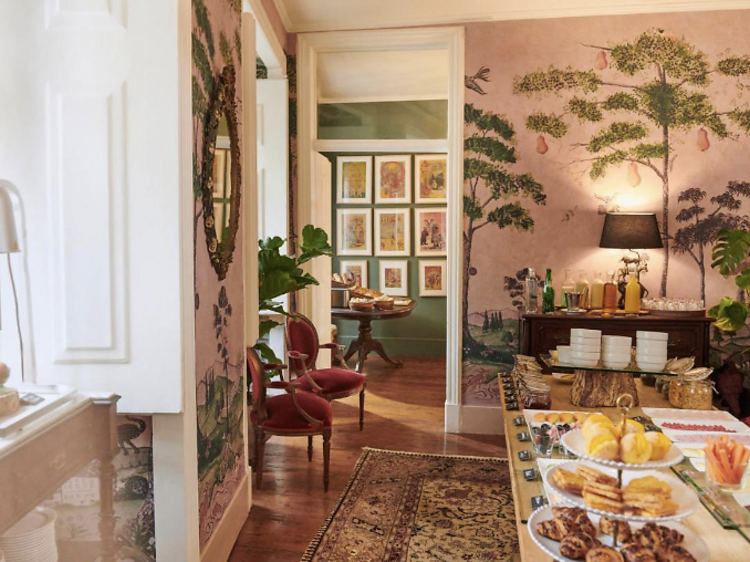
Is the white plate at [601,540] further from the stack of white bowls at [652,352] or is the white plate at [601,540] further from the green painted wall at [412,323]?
the green painted wall at [412,323]

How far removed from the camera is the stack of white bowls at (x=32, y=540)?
1925mm

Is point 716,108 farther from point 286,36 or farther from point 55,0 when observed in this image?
point 55,0

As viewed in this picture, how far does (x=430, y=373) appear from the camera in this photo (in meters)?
6.91

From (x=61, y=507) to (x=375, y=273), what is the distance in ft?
18.6

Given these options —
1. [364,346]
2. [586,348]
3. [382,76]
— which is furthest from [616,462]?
[364,346]

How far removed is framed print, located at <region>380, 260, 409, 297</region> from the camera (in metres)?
7.79

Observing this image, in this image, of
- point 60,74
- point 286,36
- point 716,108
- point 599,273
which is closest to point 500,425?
point 599,273

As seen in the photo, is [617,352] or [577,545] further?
[617,352]

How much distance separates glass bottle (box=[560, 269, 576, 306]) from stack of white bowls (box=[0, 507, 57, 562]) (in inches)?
141

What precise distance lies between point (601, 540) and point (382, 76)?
523cm

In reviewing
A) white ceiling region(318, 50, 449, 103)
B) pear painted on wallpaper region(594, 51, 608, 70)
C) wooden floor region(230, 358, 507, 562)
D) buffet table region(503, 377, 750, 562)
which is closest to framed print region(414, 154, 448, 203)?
white ceiling region(318, 50, 449, 103)

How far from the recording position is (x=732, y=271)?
453 cm

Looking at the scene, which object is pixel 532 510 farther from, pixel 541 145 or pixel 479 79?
pixel 479 79

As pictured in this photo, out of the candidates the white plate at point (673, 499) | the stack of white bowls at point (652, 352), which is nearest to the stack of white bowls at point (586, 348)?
the stack of white bowls at point (652, 352)
